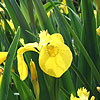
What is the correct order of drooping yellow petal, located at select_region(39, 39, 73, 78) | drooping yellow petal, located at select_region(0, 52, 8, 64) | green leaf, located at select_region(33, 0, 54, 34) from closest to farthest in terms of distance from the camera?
drooping yellow petal, located at select_region(39, 39, 73, 78), drooping yellow petal, located at select_region(0, 52, 8, 64), green leaf, located at select_region(33, 0, 54, 34)

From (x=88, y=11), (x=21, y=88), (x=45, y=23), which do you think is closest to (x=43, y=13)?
(x=45, y=23)

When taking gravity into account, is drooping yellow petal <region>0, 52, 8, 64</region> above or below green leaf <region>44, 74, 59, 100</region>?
above

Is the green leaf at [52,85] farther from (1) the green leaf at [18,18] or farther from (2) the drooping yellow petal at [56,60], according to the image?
(1) the green leaf at [18,18]

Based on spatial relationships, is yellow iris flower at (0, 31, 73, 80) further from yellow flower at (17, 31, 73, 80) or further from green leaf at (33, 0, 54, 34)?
→ green leaf at (33, 0, 54, 34)

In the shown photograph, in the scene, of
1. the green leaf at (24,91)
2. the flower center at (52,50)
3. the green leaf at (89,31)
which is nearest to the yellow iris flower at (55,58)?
the flower center at (52,50)

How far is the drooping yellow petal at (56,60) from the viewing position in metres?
0.52

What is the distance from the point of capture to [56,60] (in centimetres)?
53

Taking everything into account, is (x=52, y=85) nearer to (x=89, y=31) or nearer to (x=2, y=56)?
(x=2, y=56)

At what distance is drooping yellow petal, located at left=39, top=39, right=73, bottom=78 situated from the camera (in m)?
0.52

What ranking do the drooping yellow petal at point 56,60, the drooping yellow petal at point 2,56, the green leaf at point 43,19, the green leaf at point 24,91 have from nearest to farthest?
1. the drooping yellow petal at point 56,60
2. the drooping yellow petal at point 2,56
3. the green leaf at point 24,91
4. the green leaf at point 43,19

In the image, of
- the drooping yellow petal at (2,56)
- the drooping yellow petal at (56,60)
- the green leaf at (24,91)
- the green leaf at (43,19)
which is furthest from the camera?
the green leaf at (43,19)

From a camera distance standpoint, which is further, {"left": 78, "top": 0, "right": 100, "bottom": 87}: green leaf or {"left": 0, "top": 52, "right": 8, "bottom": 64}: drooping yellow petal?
{"left": 78, "top": 0, "right": 100, "bottom": 87}: green leaf

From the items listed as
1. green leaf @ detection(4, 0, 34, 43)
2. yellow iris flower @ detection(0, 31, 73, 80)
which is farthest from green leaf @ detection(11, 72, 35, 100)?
yellow iris flower @ detection(0, 31, 73, 80)

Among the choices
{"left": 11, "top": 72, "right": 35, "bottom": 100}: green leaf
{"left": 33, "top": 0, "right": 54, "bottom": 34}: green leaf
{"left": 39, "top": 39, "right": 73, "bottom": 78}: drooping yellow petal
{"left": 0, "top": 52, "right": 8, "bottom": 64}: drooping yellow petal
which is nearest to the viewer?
{"left": 39, "top": 39, "right": 73, "bottom": 78}: drooping yellow petal
